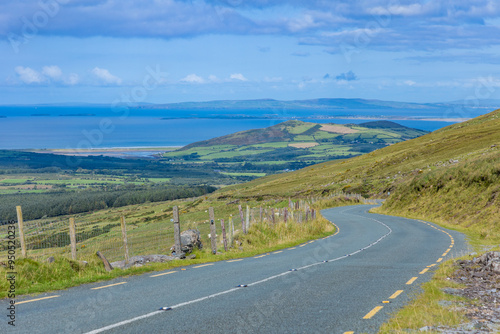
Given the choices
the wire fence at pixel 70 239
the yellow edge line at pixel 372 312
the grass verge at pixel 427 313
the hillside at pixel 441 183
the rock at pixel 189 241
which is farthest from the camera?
the hillside at pixel 441 183

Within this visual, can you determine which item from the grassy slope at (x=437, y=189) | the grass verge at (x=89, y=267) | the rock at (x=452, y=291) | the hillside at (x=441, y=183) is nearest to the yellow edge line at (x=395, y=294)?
the grassy slope at (x=437, y=189)

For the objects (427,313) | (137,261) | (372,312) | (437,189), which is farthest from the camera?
(437,189)

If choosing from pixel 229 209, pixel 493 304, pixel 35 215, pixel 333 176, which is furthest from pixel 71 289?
pixel 35 215

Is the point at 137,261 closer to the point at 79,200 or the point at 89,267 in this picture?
the point at 89,267

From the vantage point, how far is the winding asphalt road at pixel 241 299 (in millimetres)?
8750

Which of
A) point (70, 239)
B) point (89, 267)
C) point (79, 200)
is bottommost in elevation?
point (79, 200)

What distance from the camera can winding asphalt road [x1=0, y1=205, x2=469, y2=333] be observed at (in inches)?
344

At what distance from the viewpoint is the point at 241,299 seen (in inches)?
433

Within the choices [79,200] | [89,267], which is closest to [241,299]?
[89,267]

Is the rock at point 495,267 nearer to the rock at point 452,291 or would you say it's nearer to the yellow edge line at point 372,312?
the rock at point 452,291

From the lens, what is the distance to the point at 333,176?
4205 inches

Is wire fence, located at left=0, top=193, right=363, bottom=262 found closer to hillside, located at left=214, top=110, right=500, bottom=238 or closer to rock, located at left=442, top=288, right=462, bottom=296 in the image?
rock, located at left=442, top=288, right=462, bottom=296

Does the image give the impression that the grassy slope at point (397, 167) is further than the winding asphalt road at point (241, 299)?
Yes

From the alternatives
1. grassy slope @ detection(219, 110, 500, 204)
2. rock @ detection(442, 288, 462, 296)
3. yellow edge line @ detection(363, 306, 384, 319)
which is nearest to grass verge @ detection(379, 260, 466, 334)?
rock @ detection(442, 288, 462, 296)
